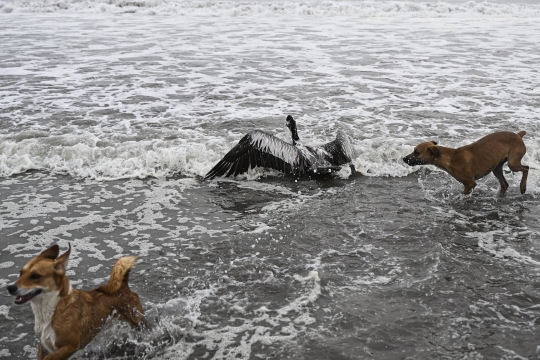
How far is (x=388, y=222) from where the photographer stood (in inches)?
257

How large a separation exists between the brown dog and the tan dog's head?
16.5ft

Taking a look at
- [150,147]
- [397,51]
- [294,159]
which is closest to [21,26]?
[397,51]

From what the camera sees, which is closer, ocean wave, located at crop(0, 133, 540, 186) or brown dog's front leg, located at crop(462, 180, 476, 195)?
brown dog's front leg, located at crop(462, 180, 476, 195)

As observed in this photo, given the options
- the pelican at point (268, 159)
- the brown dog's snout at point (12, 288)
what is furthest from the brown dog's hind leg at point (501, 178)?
the brown dog's snout at point (12, 288)

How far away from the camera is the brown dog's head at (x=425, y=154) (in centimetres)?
719

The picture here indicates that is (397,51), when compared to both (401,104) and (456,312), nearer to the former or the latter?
(401,104)

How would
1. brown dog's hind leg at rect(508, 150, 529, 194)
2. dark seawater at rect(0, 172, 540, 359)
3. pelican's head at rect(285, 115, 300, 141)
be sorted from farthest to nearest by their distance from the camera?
pelican's head at rect(285, 115, 300, 141) < brown dog's hind leg at rect(508, 150, 529, 194) < dark seawater at rect(0, 172, 540, 359)

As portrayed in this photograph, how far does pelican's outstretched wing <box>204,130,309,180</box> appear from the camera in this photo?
822 cm

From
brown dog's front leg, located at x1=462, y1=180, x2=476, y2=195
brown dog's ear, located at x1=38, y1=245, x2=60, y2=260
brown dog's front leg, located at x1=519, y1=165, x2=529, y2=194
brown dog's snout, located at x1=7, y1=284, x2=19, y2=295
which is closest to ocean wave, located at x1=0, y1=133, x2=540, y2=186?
brown dog's front leg, located at x1=519, y1=165, x2=529, y2=194

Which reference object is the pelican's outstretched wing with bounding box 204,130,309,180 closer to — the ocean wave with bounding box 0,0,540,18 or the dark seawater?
the dark seawater

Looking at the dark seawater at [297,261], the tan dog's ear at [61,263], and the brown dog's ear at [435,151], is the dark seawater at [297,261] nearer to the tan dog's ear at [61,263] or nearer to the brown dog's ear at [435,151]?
the brown dog's ear at [435,151]

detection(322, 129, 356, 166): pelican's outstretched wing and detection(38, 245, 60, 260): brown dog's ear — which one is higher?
detection(38, 245, 60, 260): brown dog's ear

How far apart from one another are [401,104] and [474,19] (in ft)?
60.0

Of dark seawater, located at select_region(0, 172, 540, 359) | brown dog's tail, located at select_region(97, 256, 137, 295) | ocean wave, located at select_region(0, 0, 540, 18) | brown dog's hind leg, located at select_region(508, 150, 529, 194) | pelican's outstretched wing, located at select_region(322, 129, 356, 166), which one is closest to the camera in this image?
brown dog's tail, located at select_region(97, 256, 137, 295)
